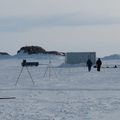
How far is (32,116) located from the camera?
11758 mm

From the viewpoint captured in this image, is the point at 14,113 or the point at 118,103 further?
the point at 118,103

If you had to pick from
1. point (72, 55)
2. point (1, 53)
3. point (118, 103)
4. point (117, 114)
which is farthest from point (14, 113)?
point (1, 53)

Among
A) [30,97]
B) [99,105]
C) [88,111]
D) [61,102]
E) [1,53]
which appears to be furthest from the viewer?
[1,53]

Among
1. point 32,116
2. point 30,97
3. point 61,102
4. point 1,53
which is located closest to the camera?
point 32,116

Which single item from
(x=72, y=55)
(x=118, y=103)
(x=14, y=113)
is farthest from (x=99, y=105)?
(x=72, y=55)

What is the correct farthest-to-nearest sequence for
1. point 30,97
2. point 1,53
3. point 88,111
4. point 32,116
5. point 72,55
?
point 1,53, point 72,55, point 30,97, point 88,111, point 32,116

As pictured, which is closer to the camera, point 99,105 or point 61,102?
point 99,105

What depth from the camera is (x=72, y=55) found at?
60438mm

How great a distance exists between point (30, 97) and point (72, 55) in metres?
43.5

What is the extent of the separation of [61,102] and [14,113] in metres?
3.15

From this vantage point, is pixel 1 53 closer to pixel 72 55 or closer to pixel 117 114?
pixel 72 55

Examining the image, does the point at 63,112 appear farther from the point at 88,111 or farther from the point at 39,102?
the point at 39,102

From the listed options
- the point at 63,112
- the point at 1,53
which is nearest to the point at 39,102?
the point at 63,112

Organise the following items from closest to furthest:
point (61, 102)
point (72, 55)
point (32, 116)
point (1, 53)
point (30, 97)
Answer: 1. point (32, 116)
2. point (61, 102)
3. point (30, 97)
4. point (72, 55)
5. point (1, 53)
